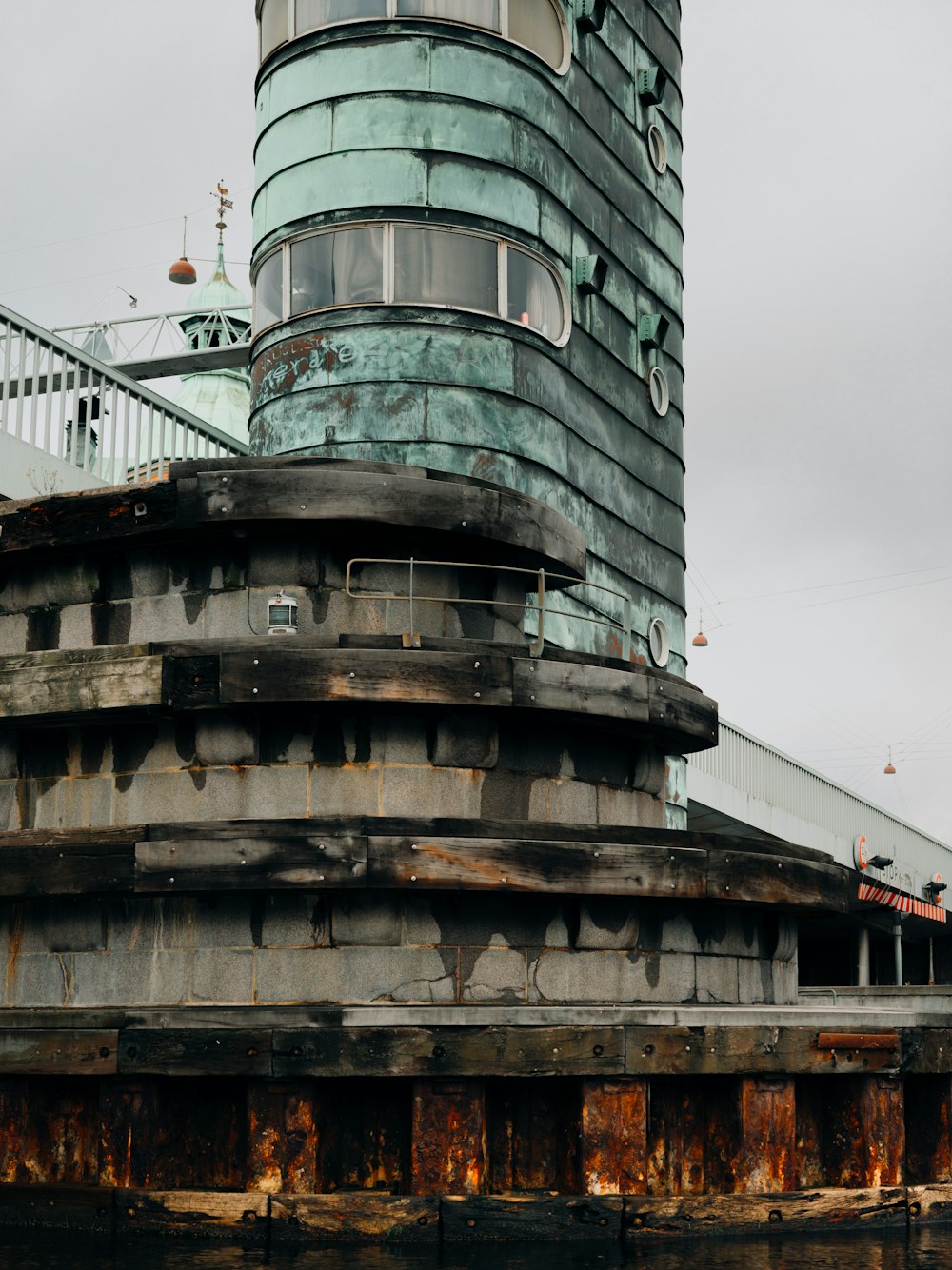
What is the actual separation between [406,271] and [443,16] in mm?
3789

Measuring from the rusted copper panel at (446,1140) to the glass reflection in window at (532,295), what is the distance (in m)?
11.3

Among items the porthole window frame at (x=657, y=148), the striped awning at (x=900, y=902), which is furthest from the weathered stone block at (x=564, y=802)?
the striped awning at (x=900, y=902)

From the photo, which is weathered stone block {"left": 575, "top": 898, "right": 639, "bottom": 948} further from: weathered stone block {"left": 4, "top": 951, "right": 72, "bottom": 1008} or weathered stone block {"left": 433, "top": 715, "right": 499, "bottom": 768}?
weathered stone block {"left": 4, "top": 951, "right": 72, "bottom": 1008}

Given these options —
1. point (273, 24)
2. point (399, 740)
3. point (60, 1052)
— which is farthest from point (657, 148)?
point (60, 1052)

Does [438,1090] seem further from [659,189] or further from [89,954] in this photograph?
[659,189]

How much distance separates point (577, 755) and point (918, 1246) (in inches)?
265

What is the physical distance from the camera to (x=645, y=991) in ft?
65.5

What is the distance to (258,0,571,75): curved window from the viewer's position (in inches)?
963

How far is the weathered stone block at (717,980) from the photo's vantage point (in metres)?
20.5

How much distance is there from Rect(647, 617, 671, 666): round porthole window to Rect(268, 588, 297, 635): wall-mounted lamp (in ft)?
28.5

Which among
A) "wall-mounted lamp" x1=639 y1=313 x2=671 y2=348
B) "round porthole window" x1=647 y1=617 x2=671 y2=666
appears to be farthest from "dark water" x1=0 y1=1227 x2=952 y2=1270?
"wall-mounted lamp" x1=639 y1=313 x2=671 y2=348

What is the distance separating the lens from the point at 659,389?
93.7 feet

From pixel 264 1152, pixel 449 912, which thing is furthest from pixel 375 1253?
pixel 449 912

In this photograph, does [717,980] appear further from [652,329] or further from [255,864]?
[652,329]
